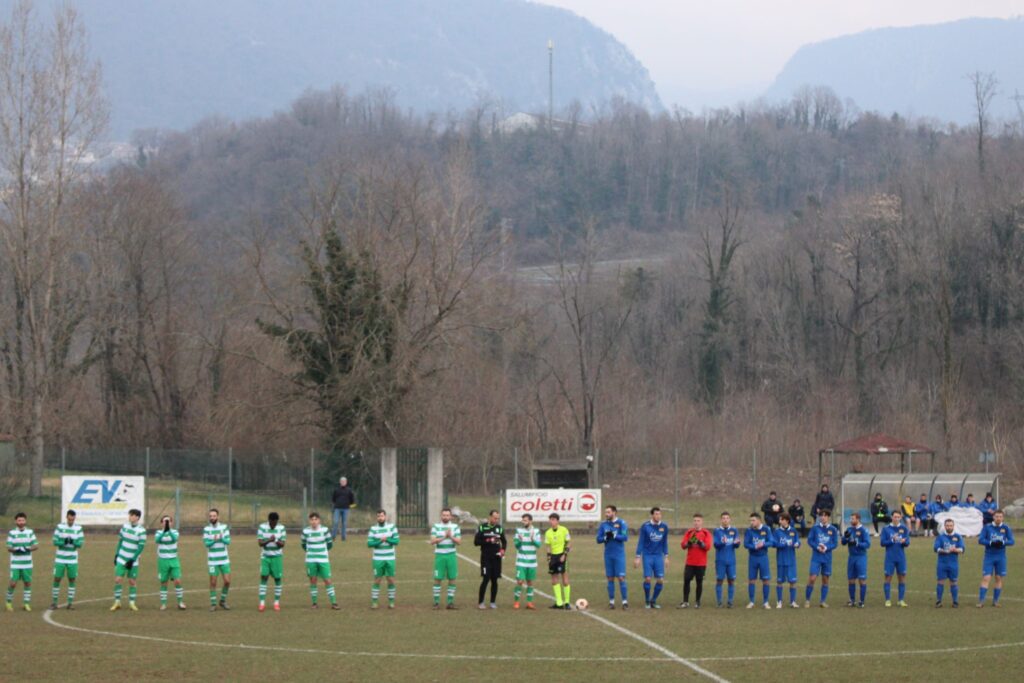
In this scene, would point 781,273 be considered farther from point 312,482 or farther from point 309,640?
point 309,640

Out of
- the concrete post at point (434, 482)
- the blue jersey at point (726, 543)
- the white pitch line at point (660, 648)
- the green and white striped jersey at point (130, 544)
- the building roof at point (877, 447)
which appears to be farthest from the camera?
the building roof at point (877, 447)

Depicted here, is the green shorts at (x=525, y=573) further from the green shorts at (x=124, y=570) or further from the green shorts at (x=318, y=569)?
the green shorts at (x=124, y=570)

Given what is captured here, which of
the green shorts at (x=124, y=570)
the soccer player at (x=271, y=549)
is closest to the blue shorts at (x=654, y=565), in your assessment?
the soccer player at (x=271, y=549)

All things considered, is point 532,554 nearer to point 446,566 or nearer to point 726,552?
point 446,566

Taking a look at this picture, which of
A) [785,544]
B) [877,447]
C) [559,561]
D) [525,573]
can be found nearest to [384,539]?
[525,573]

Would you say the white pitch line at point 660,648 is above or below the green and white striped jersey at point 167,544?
below

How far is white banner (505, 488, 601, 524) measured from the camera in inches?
1714

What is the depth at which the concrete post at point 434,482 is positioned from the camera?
152 ft

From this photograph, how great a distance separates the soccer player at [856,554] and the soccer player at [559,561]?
16.8ft

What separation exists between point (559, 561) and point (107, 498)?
70.4ft

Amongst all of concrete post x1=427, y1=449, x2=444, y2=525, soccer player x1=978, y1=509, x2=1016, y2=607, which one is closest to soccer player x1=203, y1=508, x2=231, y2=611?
→ soccer player x1=978, y1=509, x2=1016, y2=607

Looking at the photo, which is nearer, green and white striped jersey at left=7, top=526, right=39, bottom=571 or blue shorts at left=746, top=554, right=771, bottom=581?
green and white striped jersey at left=7, top=526, right=39, bottom=571

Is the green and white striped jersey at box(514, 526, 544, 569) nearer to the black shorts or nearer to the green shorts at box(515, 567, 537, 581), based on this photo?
the green shorts at box(515, 567, 537, 581)

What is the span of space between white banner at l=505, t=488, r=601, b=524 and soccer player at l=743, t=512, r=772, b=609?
1802 cm
